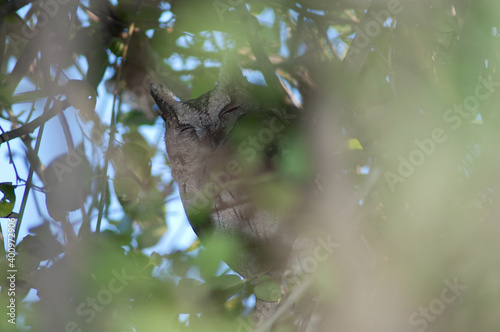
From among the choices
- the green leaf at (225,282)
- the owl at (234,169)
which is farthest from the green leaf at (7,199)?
the green leaf at (225,282)

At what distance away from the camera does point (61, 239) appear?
134 centimetres

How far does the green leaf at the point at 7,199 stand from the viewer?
4.18 ft

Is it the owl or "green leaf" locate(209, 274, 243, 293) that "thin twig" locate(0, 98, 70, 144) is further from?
"green leaf" locate(209, 274, 243, 293)

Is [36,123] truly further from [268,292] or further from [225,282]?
[268,292]

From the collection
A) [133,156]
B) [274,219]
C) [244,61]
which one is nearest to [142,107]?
[133,156]

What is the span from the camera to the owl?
1184 mm

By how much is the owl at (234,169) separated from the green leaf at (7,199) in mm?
463

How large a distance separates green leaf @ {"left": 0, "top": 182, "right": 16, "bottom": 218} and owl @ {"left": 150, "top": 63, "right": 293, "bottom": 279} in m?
0.46

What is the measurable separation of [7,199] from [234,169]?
664 millimetres

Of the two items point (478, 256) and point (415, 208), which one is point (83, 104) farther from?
point (478, 256)

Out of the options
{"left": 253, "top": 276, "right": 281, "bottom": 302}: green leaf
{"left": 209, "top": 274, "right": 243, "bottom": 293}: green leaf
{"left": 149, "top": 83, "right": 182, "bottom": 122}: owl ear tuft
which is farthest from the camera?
{"left": 149, "top": 83, "right": 182, "bottom": 122}: owl ear tuft

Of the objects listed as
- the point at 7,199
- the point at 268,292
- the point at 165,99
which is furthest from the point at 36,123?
the point at 268,292

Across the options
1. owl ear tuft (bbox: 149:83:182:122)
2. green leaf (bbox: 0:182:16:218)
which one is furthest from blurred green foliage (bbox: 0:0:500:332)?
owl ear tuft (bbox: 149:83:182:122)

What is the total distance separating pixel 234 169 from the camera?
1.21 metres
